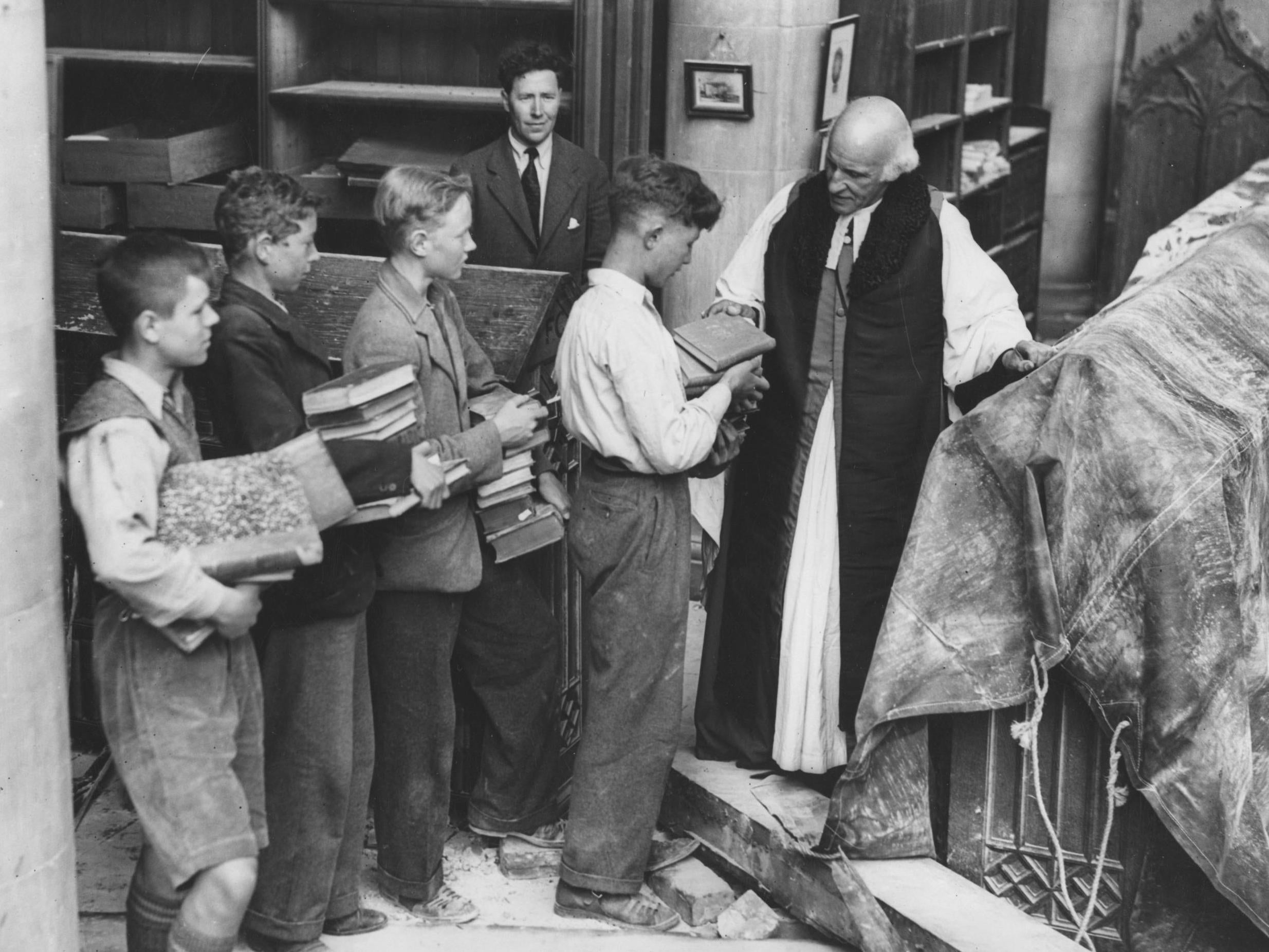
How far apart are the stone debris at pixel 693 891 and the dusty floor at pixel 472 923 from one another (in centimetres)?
4

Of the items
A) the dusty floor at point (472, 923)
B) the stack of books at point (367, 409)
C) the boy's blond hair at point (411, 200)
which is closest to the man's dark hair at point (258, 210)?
the boy's blond hair at point (411, 200)

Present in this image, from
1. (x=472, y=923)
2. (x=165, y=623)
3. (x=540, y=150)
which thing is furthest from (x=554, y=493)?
(x=540, y=150)

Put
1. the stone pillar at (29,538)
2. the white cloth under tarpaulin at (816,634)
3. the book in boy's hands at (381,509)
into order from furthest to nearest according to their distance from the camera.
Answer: the white cloth under tarpaulin at (816,634) < the book in boy's hands at (381,509) < the stone pillar at (29,538)

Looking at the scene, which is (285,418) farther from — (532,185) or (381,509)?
(532,185)

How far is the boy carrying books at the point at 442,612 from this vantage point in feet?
11.7

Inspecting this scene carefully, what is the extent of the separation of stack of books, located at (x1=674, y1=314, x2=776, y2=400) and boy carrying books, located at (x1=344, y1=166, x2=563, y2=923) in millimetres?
362

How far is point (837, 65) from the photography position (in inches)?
239

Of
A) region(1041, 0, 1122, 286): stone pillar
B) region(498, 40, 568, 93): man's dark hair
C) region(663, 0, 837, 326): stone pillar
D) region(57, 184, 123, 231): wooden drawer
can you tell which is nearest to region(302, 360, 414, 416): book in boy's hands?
region(498, 40, 568, 93): man's dark hair

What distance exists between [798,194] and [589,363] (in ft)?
3.12

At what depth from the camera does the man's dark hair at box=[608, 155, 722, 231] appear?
11.7 ft

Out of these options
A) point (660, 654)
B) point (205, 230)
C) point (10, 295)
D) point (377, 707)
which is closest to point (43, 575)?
point (10, 295)

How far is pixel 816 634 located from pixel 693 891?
0.68 metres

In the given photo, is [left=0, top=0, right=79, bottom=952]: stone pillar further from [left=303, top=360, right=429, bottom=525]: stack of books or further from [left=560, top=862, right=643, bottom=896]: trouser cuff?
[left=560, top=862, right=643, bottom=896]: trouser cuff

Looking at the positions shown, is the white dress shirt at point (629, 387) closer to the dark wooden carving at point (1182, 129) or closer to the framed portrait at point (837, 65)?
the framed portrait at point (837, 65)
